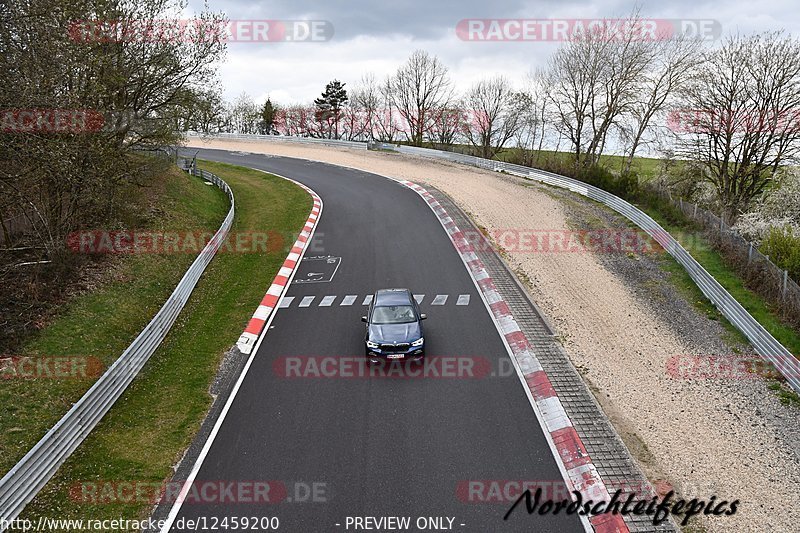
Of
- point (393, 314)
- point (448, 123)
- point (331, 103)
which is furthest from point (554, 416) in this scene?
point (331, 103)

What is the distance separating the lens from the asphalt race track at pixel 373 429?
29.1 feet

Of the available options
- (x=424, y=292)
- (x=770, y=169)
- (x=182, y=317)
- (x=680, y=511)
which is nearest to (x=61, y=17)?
(x=182, y=317)

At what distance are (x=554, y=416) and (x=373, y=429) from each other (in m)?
4.05

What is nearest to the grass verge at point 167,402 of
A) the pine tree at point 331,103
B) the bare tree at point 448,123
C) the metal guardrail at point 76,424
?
the metal guardrail at point 76,424

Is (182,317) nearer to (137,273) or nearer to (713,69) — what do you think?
(137,273)

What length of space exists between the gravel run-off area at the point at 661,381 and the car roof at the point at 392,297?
15.6 feet

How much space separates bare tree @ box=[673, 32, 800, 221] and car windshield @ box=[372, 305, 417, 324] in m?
20.2

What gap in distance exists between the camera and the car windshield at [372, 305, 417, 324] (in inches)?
542

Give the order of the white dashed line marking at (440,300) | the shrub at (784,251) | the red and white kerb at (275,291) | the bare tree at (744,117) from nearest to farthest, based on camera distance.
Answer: the red and white kerb at (275,291) < the white dashed line marking at (440,300) < the shrub at (784,251) < the bare tree at (744,117)

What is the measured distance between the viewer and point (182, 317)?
1612 centimetres

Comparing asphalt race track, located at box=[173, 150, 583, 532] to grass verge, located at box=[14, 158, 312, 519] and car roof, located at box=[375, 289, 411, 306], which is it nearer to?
grass verge, located at box=[14, 158, 312, 519]

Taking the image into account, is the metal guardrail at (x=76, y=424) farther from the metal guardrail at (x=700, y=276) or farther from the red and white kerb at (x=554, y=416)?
the metal guardrail at (x=700, y=276)

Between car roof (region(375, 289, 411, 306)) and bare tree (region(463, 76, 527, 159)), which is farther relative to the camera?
bare tree (region(463, 76, 527, 159))

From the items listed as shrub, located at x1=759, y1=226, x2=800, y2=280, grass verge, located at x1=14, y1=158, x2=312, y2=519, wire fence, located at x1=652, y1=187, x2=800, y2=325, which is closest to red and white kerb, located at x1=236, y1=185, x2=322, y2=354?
grass verge, located at x1=14, y1=158, x2=312, y2=519
